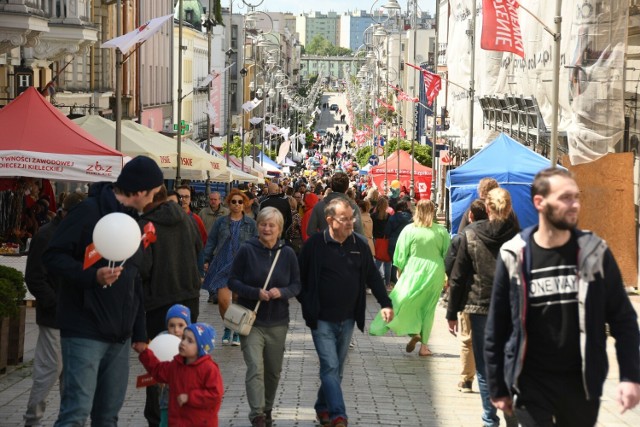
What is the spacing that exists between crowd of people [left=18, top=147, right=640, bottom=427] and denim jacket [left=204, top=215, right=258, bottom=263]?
2.42 ft

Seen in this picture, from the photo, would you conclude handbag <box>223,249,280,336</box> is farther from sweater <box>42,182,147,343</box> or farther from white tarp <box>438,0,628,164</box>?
white tarp <box>438,0,628,164</box>

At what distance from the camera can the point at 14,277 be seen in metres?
12.1

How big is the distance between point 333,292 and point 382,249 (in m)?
11.5

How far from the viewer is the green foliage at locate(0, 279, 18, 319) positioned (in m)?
11.7

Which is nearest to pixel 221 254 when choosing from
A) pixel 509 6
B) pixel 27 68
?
pixel 509 6

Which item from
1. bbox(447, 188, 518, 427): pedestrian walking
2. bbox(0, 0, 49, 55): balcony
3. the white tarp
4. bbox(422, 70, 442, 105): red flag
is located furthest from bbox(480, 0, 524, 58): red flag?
bbox(422, 70, 442, 105): red flag

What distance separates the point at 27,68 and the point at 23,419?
17689mm

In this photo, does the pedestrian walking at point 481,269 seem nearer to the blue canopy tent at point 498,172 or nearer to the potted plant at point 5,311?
the potted plant at point 5,311

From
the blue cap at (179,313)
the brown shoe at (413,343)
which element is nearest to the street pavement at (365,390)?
the brown shoe at (413,343)

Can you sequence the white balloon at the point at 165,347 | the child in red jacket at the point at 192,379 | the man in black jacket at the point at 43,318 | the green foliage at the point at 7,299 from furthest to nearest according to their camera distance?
the green foliage at the point at 7,299 → the man in black jacket at the point at 43,318 → the white balloon at the point at 165,347 → the child in red jacket at the point at 192,379

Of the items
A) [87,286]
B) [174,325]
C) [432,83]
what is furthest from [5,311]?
[432,83]

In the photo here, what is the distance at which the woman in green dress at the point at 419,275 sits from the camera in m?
13.3

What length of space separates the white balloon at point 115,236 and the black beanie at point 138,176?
208mm

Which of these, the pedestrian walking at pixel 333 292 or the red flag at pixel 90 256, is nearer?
the red flag at pixel 90 256
